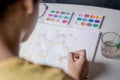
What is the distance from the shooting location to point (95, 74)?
0.98m

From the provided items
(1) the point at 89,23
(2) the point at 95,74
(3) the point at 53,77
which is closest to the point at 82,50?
(2) the point at 95,74

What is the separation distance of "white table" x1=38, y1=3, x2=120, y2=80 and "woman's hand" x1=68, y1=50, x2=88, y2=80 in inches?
1.5

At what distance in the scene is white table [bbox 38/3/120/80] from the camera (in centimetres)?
97

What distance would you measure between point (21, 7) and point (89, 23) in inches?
24.0

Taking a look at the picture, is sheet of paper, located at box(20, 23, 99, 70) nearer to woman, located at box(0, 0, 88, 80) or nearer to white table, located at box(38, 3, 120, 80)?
white table, located at box(38, 3, 120, 80)

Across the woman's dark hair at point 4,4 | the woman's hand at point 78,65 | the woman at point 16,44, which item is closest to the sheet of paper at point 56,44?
the woman's hand at point 78,65

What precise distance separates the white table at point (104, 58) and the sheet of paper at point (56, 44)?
0.04 metres

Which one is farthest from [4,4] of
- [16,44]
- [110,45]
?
[110,45]

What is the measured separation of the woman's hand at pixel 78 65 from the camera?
3.13 ft

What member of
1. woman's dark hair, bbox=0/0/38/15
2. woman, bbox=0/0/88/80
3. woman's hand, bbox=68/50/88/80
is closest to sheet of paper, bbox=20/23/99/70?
woman's hand, bbox=68/50/88/80

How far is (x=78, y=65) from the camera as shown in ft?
3.21

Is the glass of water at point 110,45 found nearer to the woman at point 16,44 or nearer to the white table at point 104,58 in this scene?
the white table at point 104,58

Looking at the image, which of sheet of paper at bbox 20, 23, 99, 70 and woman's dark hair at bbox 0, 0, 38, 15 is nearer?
woman's dark hair at bbox 0, 0, 38, 15

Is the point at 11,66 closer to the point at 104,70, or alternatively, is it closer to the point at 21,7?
the point at 21,7
